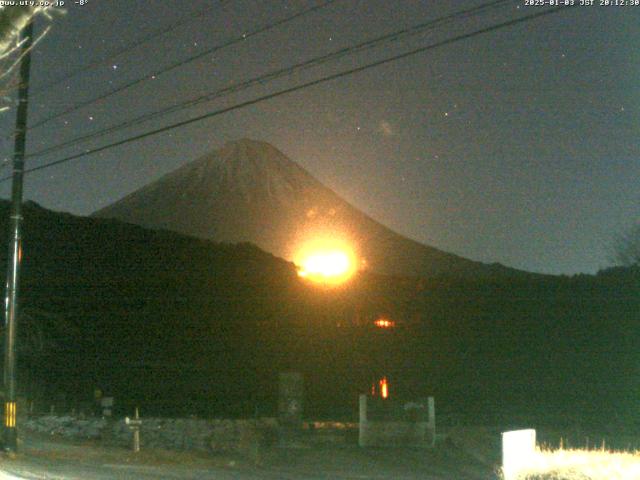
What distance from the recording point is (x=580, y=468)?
36.1 feet

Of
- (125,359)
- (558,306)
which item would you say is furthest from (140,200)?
(558,306)

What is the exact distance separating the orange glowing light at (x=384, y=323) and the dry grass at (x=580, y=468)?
954 inches

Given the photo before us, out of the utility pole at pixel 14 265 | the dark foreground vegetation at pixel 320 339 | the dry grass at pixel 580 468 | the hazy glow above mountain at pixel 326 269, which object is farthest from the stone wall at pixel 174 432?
the hazy glow above mountain at pixel 326 269

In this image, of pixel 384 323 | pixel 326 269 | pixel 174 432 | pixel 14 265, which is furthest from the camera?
pixel 326 269

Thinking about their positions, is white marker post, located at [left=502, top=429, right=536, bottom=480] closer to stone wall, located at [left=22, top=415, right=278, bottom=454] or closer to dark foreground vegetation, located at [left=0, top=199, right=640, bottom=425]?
stone wall, located at [left=22, top=415, right=278, bottom=454]

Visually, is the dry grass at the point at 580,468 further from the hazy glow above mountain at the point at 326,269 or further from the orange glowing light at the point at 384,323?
the hazy glow above mountain at the point at 326,269

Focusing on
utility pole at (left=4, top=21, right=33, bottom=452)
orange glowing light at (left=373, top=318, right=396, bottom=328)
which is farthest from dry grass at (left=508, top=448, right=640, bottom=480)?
orange glowing light at (left=373, top=318, right=396, bottom=328)

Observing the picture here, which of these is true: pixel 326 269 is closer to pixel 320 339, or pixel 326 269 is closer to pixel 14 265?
pixel 320 339

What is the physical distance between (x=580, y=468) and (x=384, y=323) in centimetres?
2637

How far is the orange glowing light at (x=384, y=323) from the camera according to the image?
3716cm

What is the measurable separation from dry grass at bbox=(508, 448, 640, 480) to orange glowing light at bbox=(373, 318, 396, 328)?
24238 millimetres

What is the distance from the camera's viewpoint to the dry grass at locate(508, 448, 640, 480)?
35.1ft

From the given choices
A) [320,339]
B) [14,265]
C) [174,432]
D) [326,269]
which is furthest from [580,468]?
[326,269]

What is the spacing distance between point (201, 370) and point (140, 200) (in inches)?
2096
